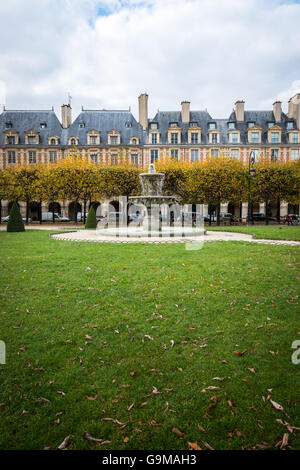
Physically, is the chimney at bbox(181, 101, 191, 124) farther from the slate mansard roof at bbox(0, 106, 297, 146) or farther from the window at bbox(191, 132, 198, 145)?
the window at bbox(191, 132, 198, 145)

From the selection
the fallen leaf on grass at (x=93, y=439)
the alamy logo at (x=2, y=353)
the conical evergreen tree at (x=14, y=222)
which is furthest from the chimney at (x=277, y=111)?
the fallen leaf on grass at (x=93, y=439)

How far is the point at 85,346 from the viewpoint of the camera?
4184 millimetres

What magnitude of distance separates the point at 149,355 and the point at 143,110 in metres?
43.0

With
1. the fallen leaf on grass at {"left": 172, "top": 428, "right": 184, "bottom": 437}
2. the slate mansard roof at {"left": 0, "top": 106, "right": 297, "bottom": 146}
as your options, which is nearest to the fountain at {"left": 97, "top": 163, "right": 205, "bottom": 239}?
the fallen leaf on grass at {"left": 172, "top": 428, "right": 184, "bottom": 437}

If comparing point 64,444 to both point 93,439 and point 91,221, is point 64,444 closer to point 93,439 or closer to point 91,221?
point 93,439

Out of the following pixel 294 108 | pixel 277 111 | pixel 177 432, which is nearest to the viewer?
pixel 177 432

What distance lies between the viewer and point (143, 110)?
42.0 metres

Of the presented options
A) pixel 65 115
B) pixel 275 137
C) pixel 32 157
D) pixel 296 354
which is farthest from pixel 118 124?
pixel 296 354

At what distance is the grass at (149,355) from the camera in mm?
2756

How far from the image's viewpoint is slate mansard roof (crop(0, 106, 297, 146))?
42.4m

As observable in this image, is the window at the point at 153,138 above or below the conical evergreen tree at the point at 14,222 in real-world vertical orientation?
above

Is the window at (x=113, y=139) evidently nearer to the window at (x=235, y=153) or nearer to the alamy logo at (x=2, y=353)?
the window at (x=235, y=153)

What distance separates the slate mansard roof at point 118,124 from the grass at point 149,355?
126 ft

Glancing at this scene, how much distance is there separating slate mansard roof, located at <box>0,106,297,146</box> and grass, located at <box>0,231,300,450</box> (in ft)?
126
